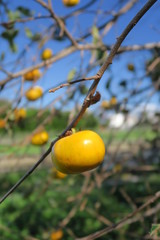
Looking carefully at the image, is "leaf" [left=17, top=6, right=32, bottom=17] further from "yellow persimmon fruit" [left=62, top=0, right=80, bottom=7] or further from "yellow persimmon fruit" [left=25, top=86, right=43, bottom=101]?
"yellow persimmon fruit" [left=25, top=86, right=43, bottom=101]

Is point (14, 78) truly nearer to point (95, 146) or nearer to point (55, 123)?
point (95, 146)

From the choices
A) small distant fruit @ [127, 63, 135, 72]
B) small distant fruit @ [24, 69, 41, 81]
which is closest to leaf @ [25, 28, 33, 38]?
small distant fruit @ [24, 69, 41, 81]

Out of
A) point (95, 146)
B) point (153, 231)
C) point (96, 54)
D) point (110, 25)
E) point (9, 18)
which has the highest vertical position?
point (9, 18)

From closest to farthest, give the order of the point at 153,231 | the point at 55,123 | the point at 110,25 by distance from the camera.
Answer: the point at 153,231 < the point at 110,25 < the point at 55,123

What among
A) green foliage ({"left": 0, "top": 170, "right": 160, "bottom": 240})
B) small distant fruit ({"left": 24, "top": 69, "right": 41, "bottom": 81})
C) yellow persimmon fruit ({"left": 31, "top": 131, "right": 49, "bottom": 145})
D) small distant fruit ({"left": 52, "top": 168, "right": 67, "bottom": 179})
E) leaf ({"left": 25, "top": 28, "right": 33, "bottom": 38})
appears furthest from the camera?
green foliage ({"left": 0, "top": 170, "right": 160, "bottom": 240})

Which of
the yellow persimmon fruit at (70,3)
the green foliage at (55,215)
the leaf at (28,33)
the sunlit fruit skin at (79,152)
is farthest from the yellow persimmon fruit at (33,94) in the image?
the sunlit fruit skin at (79,152)

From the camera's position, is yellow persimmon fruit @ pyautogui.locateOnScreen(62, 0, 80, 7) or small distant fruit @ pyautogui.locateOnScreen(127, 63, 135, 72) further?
small distant fruit @ pyautogui.locateOnScreen(127, 63, 135, 72)

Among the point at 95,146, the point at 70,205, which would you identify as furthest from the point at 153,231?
the point at 70,205

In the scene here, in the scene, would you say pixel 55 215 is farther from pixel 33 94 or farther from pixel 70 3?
pixel 70 3

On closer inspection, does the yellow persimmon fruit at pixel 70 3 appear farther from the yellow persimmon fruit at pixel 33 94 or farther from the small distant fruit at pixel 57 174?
the small distant fruit at pixel 57 174
